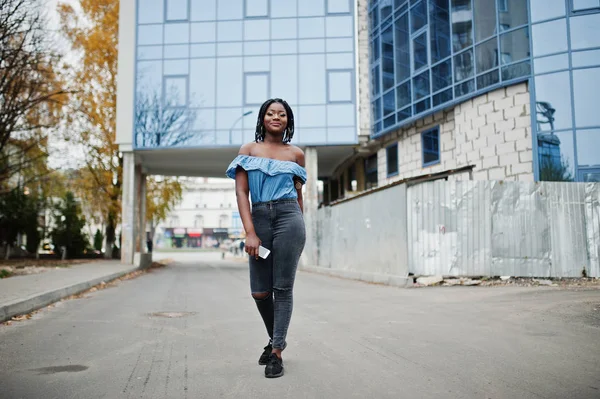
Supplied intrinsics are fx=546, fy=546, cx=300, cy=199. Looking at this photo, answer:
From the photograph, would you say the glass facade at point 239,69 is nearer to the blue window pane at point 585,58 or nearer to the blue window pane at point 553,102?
the blue window pane at point 553,102

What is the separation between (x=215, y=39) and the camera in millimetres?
23500

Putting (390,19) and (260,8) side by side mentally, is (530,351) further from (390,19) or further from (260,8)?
(260,8)

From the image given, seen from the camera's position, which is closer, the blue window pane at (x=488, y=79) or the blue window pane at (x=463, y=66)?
the blue window pane at (x=488, y=79)

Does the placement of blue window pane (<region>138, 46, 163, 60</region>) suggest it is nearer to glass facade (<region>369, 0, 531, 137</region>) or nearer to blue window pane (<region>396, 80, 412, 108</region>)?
glass facade (<region>369, 0, 531, 137</region>)

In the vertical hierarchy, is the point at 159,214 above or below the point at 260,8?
below

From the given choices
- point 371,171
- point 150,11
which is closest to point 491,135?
point 371,171

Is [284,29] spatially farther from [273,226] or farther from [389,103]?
[273,226]

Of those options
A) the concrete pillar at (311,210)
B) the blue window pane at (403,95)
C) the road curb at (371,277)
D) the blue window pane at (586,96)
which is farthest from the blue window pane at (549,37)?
the concrete pillar at (311,210)

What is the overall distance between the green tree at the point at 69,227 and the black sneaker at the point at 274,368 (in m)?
30.2

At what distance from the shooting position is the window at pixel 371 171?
23.2 meters

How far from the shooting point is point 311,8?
2323 cm

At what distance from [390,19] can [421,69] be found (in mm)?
3158

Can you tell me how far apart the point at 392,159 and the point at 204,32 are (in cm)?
989

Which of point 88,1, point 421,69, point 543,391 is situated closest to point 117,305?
point 543,391
